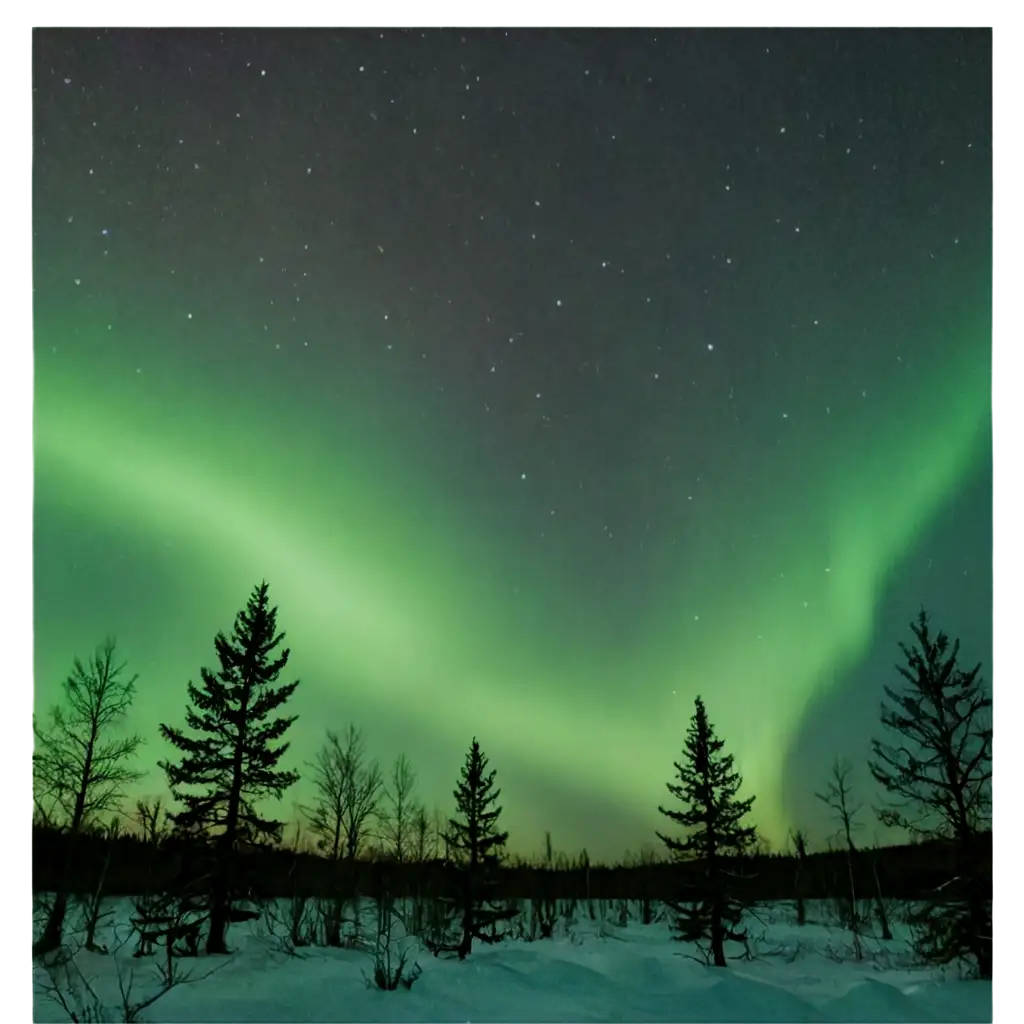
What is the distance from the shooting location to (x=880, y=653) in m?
3.12

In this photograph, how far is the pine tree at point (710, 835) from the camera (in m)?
3.09

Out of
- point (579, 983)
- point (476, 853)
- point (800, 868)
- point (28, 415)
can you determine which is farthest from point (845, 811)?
point (28, 415)

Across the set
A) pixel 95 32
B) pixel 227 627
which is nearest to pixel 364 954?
pixel 227 627

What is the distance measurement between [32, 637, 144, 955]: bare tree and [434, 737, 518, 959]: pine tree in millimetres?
854

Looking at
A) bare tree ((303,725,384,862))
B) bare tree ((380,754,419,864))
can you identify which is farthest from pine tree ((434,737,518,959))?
bare tree ((303,725,384,862))

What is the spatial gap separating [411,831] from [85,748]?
851 millimetres

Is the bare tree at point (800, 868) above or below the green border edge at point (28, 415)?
below

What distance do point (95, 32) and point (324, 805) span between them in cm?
209

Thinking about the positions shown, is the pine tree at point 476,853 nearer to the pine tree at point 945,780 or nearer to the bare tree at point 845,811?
the bare tree at point 845,811

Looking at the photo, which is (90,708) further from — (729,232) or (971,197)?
(971,197)

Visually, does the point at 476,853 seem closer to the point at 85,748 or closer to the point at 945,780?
the point at 85,748

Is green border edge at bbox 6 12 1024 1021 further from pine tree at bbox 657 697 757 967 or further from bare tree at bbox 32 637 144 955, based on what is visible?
pine tree at bbox 657 697 757 967

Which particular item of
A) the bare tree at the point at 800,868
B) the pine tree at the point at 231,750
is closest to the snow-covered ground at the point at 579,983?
the bare tree at the point at 800,868

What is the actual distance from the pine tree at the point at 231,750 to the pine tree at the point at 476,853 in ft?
1.47
